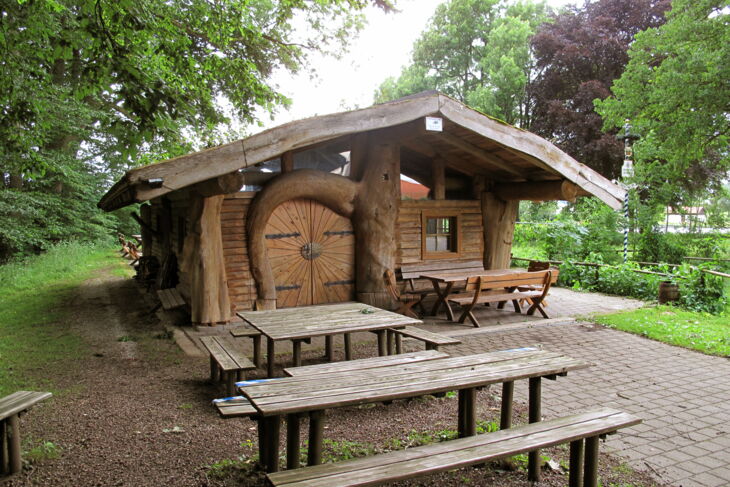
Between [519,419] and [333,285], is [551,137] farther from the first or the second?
[519,419]

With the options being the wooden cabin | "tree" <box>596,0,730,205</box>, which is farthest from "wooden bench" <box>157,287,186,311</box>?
"tree" <box>596,0,730,205</box>

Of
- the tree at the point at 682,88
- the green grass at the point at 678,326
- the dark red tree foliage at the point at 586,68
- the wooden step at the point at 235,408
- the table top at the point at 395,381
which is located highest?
the dark red tree foliage at the point at 586,68

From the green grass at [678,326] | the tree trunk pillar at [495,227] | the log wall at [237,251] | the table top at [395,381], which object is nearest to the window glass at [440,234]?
the tree trunk pillar at [495,227]

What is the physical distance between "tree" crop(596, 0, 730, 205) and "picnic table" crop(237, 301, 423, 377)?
11.6 metres

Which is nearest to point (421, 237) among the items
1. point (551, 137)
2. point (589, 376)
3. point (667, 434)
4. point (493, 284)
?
point (493, 284)

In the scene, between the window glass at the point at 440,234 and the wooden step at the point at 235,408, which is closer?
the wooden step at the point at 235,408

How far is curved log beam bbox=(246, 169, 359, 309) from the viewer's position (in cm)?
853

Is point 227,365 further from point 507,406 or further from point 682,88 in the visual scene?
point 682,88

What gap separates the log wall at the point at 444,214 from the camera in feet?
32.2

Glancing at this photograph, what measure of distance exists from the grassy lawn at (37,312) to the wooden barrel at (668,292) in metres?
10.4

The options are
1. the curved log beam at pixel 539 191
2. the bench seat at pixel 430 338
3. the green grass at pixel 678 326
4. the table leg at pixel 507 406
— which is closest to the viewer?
the table leg at pixel 507 406

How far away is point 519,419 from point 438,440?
0.96 metres

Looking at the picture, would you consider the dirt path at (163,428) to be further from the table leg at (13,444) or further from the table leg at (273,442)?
the table leg at (273,442)

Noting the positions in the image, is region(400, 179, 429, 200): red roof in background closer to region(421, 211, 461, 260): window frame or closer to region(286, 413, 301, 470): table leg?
region(421, 211, 461, 260): window frame
